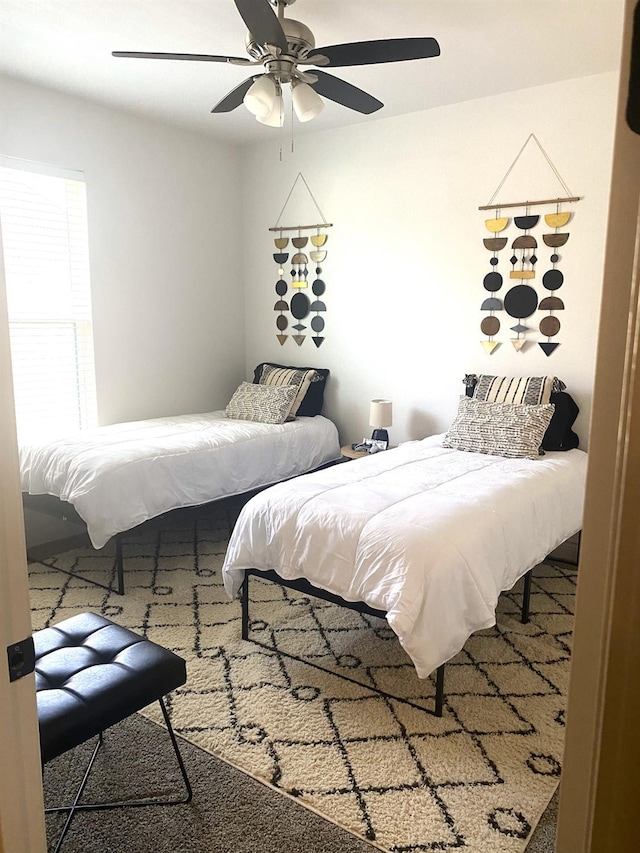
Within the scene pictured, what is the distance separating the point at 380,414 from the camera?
417 cm

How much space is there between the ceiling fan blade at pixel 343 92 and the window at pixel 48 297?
6.34 feet

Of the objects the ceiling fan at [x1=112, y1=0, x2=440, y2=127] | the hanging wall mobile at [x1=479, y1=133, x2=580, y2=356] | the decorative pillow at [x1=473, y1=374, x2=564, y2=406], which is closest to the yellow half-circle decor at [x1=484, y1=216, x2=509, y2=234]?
the hanging wall mobile at [x1=479, y1=133, x2=580, y2=356]

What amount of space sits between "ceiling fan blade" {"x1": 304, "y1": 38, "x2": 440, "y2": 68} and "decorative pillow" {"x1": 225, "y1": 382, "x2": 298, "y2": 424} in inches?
91.4

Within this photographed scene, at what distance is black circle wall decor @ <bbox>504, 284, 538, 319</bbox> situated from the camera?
3.82 m

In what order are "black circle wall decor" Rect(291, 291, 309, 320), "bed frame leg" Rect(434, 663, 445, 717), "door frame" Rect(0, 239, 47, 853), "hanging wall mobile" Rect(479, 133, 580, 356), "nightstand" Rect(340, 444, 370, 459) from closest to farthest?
"door frame" Rect(0, 239, 47, 853)
"bed frame leg" Rect(434, 663, 445, 717)
"hanging wall mobile" Rect(479, 133, 580, 356)
"nightstand" Rect(340, 444, 370, 459)
"black circle wall decor" Rect(291, 291, 309, 320)

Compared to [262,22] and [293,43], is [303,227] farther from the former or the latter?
[262,22]

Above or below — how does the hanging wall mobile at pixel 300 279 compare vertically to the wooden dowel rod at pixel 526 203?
below

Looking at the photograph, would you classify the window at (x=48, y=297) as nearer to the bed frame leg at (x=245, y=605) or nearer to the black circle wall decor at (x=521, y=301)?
the bed frame leg at (x=245, y=605)

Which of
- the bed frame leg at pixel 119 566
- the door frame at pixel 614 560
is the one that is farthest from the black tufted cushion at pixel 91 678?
the door frame at pixel 614 560

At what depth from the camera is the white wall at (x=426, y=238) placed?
11.8 feet

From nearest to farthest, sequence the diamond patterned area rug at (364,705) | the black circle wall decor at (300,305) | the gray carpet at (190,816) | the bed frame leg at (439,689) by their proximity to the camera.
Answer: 1. the gray carpet at (190,816)
2. the diamond patterned area rug at (364,705)
3. the bed frame leg at (439,689)
4. the black circle wall decor at (300,305)

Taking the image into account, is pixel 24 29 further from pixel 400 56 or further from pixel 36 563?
pixel 36 563

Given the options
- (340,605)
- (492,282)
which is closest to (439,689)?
(340,605)

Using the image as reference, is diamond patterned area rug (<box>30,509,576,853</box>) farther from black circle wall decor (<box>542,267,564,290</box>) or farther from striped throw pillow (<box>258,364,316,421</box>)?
black circle wall decor (<box>542,267,564,290</box>)
